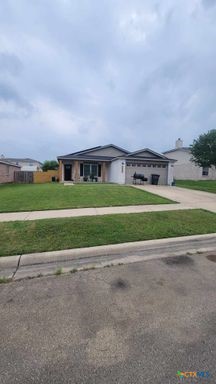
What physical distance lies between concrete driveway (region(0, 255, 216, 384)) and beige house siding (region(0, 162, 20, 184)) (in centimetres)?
2098

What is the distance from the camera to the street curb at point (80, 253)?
3.52m

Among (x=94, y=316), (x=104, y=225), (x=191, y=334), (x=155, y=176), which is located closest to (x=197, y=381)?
(x=191, y=334)

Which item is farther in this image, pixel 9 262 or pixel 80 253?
pixel 80 253

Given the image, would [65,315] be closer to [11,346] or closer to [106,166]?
[11,346]

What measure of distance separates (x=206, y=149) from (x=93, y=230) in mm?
18057

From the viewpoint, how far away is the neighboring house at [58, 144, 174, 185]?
19484 millimetres

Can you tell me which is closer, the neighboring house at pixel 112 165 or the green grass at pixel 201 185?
the green grass at pixel 201 185

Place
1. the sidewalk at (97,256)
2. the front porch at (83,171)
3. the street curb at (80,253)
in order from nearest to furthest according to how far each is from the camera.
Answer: the sidewalk at (97,256) < the street curb at (80,253) < the front porch at (83,171)

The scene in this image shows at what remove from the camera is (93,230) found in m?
4.98

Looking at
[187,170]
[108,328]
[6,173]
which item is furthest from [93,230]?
[187,170]

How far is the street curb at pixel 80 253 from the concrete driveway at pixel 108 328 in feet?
1.92

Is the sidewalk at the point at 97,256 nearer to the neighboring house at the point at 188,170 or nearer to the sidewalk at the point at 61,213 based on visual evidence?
the sidewalk at the point at 61,213
